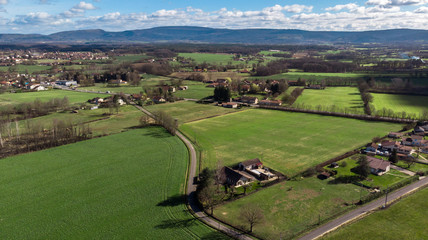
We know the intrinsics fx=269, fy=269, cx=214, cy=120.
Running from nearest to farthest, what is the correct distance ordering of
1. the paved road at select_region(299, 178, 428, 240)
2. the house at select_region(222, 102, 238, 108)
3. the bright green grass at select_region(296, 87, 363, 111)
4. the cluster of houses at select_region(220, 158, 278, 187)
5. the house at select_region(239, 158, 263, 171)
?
1. the paved road at select_region(299, 178, 428, 240)
2. the cluster of houses at select_region(220, 158, 278, 187)
3. the house at select_region(239, 158, 263, 171)
4. the bright green grass at select_region(296, 87, 363, 111)
5. the house at select_region(222, 102, 238, 108)

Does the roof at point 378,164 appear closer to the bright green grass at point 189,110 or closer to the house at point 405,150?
the house at point 405,150

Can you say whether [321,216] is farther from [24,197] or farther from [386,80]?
[386,80]

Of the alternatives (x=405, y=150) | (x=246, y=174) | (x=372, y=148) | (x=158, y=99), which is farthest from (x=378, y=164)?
(x=158, y=99)

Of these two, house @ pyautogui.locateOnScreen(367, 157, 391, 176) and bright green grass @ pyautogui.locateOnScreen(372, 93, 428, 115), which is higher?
bright green grass @ pyautogui.locateOnScreen(372, 93, 428, 115)

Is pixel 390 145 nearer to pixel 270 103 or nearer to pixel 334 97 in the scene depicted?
pixel 270 103

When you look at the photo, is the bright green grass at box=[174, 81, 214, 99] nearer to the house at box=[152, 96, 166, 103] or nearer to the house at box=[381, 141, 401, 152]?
the house at box=[152, 96, 166, 103]

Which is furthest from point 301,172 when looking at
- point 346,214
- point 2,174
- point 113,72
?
point 113,72

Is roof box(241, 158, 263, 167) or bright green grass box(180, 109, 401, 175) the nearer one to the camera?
roof box(241, 158, 263, 167)

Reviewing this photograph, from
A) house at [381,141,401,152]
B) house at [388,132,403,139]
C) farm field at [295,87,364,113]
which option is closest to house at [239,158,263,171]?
house at [381,141,401,152]
